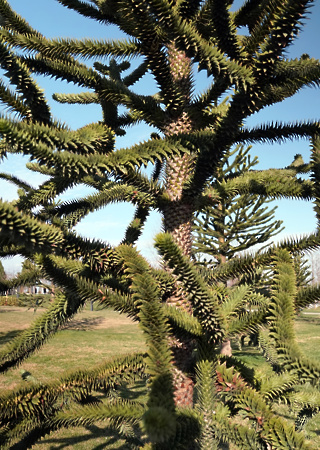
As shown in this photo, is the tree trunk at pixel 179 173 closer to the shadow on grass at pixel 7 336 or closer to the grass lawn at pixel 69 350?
the grass lawn at pixel 69 350

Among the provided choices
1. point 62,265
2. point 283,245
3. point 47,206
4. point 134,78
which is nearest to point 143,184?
point 62,265

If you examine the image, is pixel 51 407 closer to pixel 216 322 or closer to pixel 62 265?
pixel 62 265

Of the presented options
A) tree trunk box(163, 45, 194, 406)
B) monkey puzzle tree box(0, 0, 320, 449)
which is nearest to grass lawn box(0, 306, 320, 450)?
monkey puzzle tree box(0, 0, 320, 449)

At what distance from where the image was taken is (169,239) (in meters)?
1.48

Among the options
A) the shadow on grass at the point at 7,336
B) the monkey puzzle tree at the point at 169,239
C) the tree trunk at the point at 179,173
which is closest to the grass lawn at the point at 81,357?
the shadow on grass at the point at 7,336

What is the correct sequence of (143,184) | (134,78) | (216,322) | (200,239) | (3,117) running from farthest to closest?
(200,239), (134,78), (143,184), (216,322), (3,117)

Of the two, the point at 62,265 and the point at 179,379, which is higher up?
the point at 62,265

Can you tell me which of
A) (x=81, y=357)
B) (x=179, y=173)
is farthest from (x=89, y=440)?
(x=81, y=357)

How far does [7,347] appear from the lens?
2188 mm

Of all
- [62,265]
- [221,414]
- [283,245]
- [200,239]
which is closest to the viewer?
[221,414]

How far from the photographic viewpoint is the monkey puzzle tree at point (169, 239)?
1.50 meters

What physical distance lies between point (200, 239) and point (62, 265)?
10.1m

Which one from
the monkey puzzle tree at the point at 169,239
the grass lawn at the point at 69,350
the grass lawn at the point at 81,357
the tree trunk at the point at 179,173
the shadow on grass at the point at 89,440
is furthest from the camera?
the grass lawn at the point at 69,350

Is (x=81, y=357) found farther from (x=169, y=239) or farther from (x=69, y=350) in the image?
(x=169, y=239)
